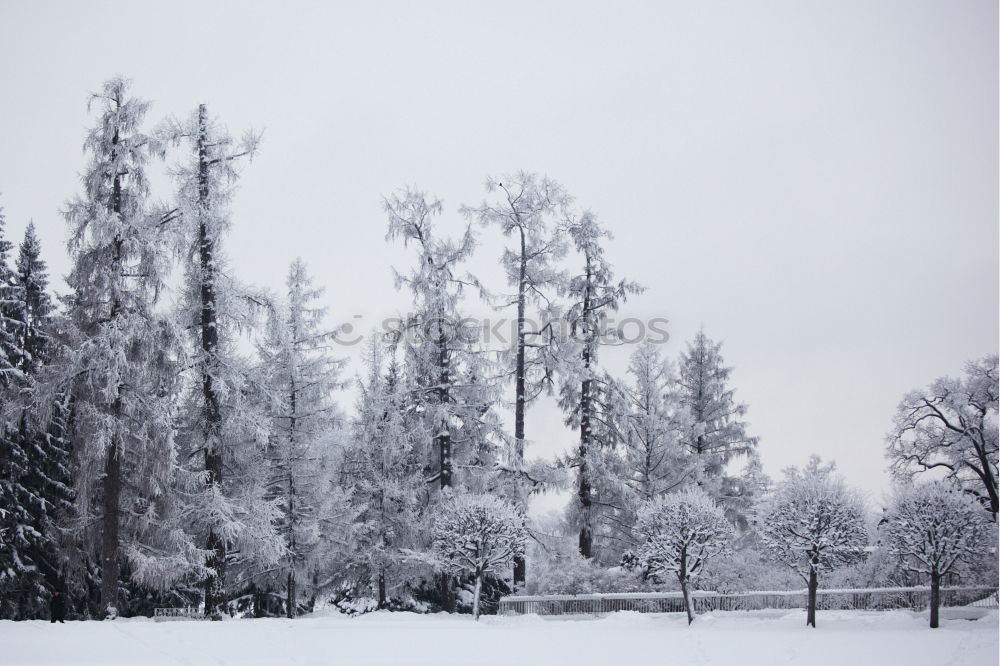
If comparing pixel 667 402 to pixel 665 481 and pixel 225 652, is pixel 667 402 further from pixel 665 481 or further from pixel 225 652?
pixel 225 652

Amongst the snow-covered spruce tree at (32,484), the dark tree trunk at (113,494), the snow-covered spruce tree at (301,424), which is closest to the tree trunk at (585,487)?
the snow-covered spruce tree at (301,424)

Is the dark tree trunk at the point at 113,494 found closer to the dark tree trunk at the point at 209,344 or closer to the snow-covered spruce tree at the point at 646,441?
the dark tree trunk at the point at 209,344

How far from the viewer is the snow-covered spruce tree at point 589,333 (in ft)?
88.5

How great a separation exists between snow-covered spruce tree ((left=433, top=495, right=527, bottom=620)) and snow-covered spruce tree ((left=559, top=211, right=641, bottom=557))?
469cm

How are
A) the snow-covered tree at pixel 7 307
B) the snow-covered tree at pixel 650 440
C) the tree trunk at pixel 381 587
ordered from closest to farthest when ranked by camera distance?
1. the snow-covered tree at pixel 7 307
2. the tree trunk at pixel 381 587
3. the snow-covered tree at pixel 650 440

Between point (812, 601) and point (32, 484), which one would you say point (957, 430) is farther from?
point (32, 484)

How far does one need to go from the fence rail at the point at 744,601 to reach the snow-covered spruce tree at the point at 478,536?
193 centimetres

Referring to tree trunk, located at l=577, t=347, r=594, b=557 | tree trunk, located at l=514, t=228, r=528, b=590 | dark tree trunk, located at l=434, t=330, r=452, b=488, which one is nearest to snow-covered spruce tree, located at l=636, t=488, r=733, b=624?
tree trunk, located at l=577, t=347, r=594, b=557

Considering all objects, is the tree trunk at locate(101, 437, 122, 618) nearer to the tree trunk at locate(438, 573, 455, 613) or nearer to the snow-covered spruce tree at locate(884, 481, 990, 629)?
the tree trunk at locate(438, 573, 455, 613)

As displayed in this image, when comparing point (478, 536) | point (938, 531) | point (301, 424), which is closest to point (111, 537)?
point (301, 424)

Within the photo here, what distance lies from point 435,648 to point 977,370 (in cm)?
2385

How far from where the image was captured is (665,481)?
29922mm

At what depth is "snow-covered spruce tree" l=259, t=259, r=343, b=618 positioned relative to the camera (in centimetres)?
2495

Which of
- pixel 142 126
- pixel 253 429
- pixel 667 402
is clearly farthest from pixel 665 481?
pixel 142 126
